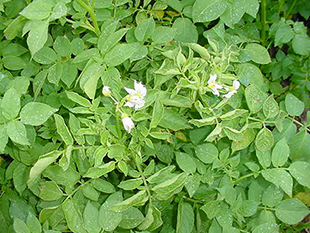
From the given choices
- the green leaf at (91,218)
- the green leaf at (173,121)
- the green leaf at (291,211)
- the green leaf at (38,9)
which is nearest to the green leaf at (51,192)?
the green leaf at (91,218)

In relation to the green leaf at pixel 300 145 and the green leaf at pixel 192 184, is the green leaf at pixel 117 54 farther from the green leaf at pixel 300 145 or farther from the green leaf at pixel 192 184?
the green leaf at pixel 300 145

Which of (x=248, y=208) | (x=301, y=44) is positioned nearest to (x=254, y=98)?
(x=248, y=208)

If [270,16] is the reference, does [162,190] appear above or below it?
below

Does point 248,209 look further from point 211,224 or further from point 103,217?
point 103,217

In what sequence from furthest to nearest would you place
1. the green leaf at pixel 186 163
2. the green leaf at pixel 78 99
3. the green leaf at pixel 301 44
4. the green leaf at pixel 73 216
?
the green leaf at pixel 301 44
the green leaf at pixel 186 163
the green leaf at pixel 73 216
the green leaf at pixel 78 99

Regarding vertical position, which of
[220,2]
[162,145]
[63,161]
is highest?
[220,2]

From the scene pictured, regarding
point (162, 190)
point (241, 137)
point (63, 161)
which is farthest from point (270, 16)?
point (63, 161)

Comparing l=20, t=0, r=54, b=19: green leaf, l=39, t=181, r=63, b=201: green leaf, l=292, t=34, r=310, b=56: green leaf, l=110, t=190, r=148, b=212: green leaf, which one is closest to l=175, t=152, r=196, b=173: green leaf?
l=110, t=190, r=148, b=212: green leaf
